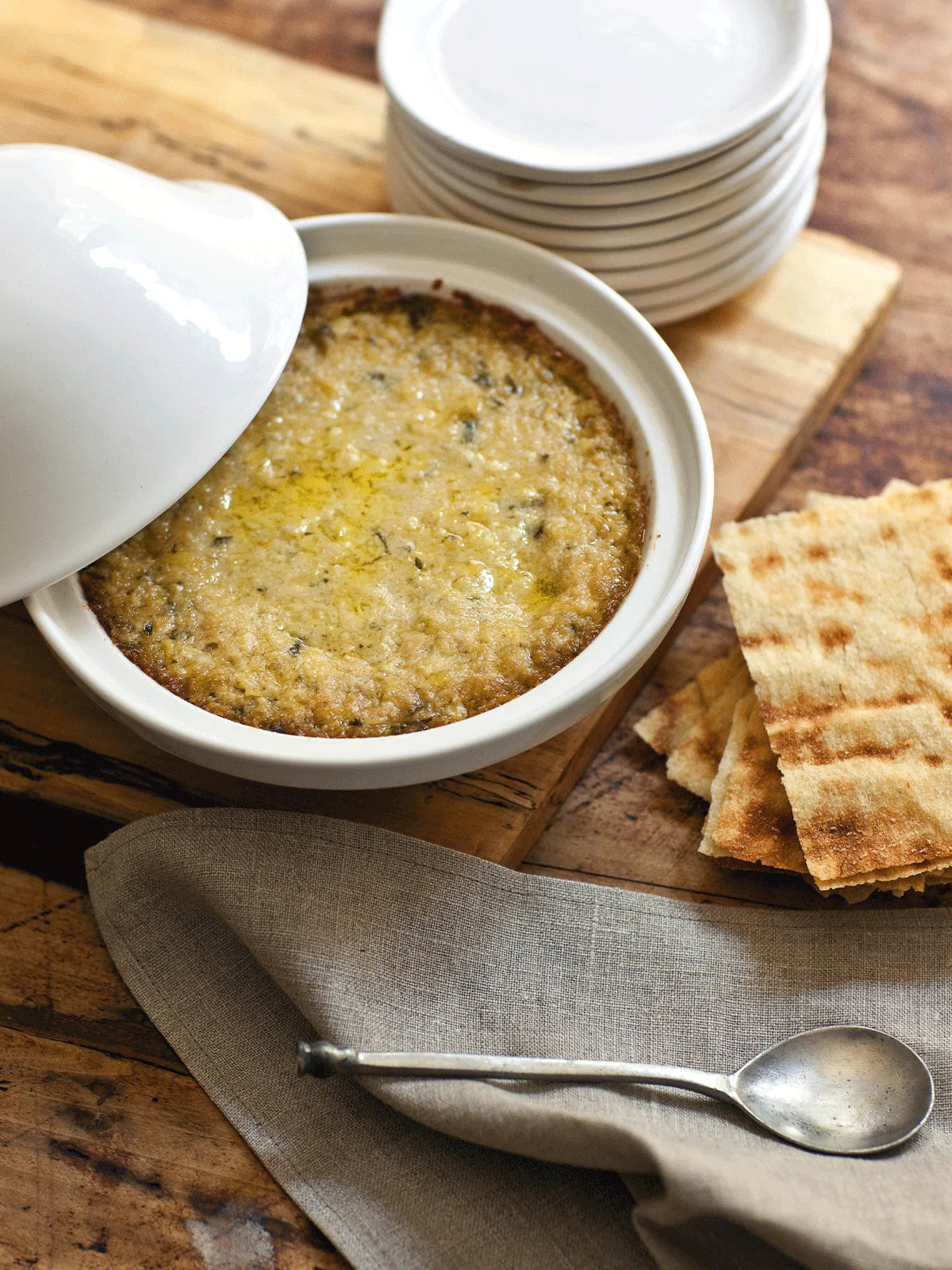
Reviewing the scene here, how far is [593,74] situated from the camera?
2.40m

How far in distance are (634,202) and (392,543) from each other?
847mm

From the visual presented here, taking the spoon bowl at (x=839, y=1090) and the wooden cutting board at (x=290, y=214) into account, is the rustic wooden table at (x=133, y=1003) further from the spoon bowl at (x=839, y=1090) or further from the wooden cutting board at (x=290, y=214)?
the spoon bowl at (x=839, y=1090)

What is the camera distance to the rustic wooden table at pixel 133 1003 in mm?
1773

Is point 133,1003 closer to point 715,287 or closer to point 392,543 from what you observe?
point 392,543

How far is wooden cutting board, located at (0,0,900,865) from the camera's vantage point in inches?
82.1

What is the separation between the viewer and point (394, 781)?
1.85 metres

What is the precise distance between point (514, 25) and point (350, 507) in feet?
3.69

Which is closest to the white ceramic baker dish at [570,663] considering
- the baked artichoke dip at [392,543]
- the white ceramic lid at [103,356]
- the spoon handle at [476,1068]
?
the baked artichoke dip at [392,543]

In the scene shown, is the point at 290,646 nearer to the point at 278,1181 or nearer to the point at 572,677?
the point at 572,677

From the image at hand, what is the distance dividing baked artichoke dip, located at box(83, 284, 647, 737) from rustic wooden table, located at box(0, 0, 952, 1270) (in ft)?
→ 1.25

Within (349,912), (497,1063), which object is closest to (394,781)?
(349,912)

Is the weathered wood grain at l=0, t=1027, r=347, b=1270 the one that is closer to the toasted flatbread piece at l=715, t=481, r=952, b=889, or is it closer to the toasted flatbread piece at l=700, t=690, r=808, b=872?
the toasted flatbread piece at l=700, t=690, r=808, b=872

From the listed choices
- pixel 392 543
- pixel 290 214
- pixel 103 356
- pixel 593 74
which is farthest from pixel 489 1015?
pixel 290 214

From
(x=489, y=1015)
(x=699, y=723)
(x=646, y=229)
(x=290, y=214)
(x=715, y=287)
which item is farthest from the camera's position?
(x=290, y=214)
